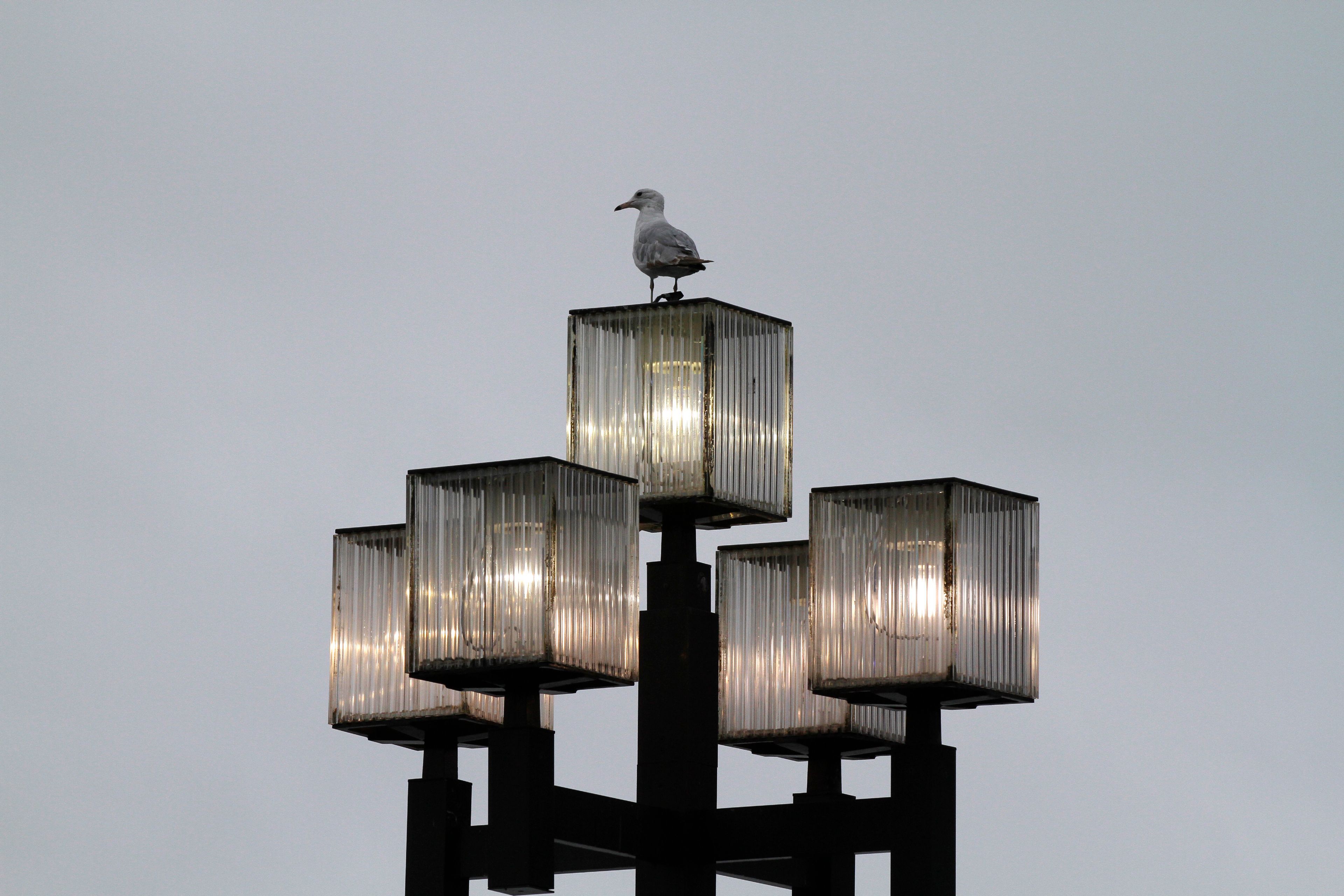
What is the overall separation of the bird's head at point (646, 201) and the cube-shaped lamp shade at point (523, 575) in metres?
2.00

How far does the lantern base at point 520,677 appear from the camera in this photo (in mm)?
8375

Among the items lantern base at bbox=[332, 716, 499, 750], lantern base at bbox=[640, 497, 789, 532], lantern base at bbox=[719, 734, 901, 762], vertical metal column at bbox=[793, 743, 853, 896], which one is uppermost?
lantern base at bbox=[640, 497, 789, 532]

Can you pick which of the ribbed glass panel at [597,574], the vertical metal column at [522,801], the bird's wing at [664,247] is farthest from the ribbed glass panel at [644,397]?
the vertical metal column at [522,801]

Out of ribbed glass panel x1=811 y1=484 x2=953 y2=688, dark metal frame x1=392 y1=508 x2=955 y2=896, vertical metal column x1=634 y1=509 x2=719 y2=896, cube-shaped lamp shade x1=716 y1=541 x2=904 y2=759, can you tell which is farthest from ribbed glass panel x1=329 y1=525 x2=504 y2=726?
ribbed glass panel x1=811 y1=484 x2=953 y2=688

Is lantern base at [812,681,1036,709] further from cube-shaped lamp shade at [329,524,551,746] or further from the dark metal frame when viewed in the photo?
cube-shaped lamp shade at [329,524,551,746]

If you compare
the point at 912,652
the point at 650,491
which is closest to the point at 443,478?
the point at 650,491

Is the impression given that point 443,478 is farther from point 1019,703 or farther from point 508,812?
point 1019,703

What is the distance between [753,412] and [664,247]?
94cm

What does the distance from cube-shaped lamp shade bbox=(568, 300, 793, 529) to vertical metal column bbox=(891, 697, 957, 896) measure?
953mm

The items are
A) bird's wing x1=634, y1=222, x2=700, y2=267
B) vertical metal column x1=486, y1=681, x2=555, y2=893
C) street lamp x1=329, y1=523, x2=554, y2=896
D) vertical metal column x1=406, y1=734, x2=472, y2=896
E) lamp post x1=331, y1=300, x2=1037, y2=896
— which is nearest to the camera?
vertical metal column x1=486, y1=681, x2=555, y2=893

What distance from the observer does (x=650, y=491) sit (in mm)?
9203

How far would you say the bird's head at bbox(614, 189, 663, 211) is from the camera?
34.3 ft

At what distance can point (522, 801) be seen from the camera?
27.6 feet

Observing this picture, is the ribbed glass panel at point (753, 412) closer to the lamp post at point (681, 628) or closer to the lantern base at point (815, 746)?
the lamp post at point (681, 628)
